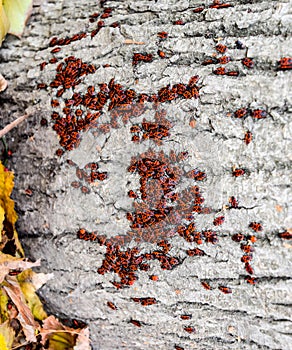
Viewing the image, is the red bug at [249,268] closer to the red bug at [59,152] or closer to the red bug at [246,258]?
the red bug at [246,258]

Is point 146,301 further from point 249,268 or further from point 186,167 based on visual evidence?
point 186,167

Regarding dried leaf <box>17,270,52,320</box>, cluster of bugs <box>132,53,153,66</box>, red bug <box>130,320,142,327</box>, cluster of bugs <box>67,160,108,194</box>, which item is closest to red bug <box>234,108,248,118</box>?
cluster of bugs <box>132,53,153,66</box>

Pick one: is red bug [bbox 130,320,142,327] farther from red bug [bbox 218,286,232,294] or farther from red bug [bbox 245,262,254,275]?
red bug [bbox 245,262,254,275]

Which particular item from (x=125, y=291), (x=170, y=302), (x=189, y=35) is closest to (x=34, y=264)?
(x=125, y=291)

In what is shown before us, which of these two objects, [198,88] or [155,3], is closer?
[198,88]

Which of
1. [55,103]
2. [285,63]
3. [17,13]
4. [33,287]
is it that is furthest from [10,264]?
[285,63]

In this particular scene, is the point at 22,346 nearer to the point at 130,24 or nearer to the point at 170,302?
the point at 170,302

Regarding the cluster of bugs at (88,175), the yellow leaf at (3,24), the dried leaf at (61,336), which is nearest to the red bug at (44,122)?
the cluster of bugs at (88,175)
